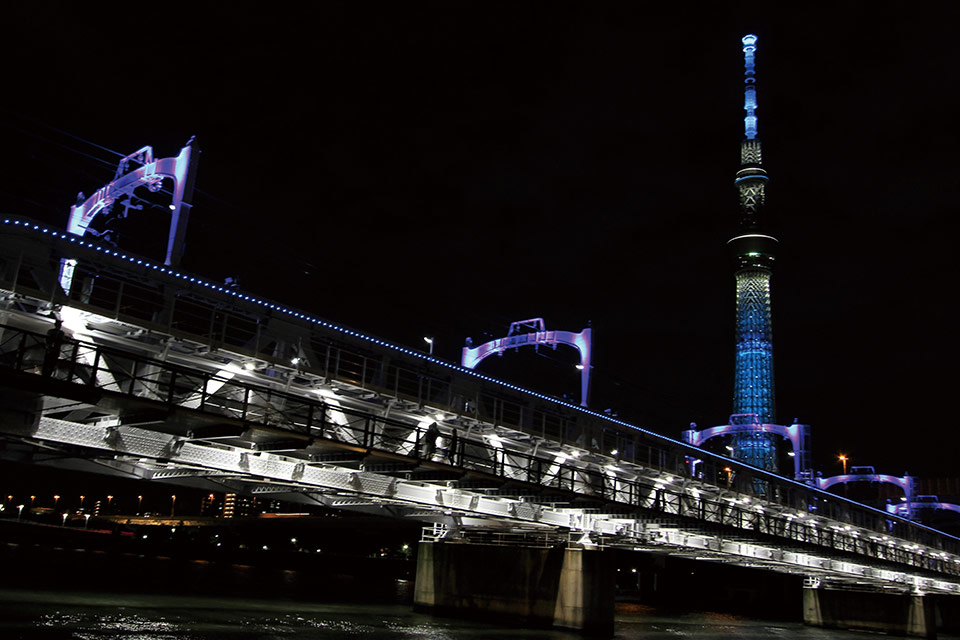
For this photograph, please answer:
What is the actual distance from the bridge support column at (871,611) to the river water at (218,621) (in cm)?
2808

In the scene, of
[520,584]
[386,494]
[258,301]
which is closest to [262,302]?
[258,301]

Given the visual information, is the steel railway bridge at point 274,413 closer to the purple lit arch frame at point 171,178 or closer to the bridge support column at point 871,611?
the purple lit arch frame at point 171,178

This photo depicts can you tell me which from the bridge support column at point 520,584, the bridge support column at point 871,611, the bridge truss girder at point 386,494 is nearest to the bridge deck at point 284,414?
the bridge truss girder at point 386,494

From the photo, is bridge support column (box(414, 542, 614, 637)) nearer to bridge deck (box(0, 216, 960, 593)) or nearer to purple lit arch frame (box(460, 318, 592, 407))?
bridge deck (box(0, 216, 960, 593))

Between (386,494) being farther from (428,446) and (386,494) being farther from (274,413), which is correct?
(428,446)

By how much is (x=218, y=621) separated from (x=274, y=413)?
11.6 metres

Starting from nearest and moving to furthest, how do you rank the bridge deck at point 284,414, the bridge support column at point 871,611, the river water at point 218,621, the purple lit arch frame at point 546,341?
the bridge deck at point 284,414 < the river water at point 218,621 < the purple lit arch frame at point 546,341 < the bridge support column at point 871,611

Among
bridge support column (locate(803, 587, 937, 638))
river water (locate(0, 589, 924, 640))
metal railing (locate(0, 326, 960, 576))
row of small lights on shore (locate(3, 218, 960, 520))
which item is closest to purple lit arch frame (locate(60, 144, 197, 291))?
row of small lights on shore (locate(3, 218, 960, 520))

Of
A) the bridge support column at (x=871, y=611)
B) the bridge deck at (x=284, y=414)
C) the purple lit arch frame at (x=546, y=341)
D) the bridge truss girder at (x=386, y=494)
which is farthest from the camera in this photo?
the bridge support column at (x=871, y=611)

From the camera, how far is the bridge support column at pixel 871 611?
79.1 metres

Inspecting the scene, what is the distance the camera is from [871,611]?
269ft

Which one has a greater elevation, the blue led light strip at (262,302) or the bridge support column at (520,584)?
the blue led light strip at (262,302)

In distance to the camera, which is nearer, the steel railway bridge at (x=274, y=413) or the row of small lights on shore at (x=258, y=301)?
the steel railway bridge at (x=274, y=413)

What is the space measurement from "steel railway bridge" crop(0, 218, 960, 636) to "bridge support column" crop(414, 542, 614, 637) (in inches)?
51.0
